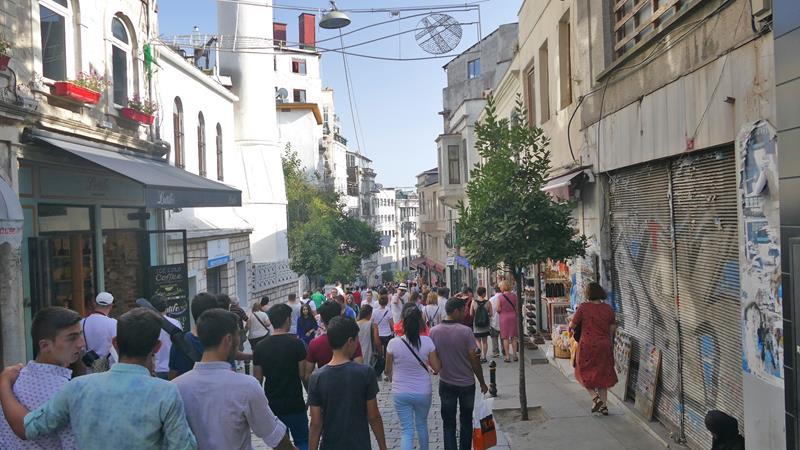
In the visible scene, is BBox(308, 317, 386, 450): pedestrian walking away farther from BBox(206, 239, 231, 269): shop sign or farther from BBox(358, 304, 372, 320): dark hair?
BBox(206, 239, 231, 269): shop sign

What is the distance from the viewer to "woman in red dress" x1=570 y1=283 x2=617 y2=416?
28.2 ft

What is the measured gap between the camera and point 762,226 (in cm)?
533

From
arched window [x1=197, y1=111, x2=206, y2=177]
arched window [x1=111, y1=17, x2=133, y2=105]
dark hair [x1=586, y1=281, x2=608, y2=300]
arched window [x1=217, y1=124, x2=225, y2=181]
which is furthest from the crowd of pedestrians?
arched window [x1=217, y1=124, x2=225, y2=181]

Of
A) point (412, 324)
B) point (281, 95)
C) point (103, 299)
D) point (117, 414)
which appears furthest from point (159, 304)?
point (281, 95)

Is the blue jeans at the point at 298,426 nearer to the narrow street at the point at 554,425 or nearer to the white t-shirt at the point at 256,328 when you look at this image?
the narrow street at the point at 554,425

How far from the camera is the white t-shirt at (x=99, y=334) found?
7414mm

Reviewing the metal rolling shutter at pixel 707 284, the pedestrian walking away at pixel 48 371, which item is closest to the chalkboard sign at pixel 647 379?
the metal rolling shutter at pixel 707 284

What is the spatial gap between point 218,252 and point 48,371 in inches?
666

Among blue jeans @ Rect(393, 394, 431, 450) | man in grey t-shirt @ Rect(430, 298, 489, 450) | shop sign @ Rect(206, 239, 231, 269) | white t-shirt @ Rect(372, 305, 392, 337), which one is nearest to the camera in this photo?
blue jeans @ Rect(393, 394, 431, 450)

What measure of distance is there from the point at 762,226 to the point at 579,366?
3827 millimetres

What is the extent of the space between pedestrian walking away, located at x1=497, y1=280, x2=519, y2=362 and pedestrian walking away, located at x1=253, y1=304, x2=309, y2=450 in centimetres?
832

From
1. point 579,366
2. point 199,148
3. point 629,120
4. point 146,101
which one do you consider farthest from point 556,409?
point 199,148

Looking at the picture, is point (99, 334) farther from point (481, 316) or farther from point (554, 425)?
point (481, 316)

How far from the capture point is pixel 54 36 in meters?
11.4
